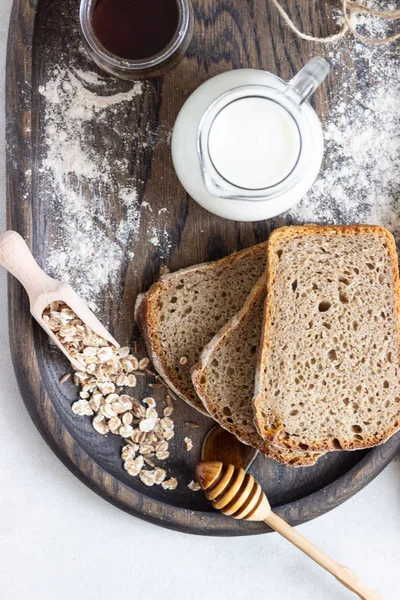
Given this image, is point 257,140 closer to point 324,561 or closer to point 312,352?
point 312,352

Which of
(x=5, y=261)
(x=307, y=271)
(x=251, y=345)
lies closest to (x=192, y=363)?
(x=251, y=345)

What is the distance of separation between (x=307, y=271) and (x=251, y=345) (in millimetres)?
163

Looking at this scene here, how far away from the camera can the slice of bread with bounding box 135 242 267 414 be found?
3.92ft

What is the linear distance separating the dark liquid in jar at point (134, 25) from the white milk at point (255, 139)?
25cm

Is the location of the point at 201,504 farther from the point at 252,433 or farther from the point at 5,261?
the point at 5,261

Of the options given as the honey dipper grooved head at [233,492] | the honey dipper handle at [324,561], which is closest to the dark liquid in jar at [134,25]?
the honey dipper grooved head at [233,492]

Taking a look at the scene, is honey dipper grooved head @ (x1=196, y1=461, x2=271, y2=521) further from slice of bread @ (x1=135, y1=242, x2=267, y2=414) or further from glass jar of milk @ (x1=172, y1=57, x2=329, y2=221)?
glass jar of milk @ (x1=172, y1=57, x2=329, y2=221)

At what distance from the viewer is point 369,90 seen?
126 centimetres

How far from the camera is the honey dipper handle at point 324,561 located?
120 cm

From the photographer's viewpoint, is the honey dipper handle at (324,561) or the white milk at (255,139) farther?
the honey dipper handle at (324,561)

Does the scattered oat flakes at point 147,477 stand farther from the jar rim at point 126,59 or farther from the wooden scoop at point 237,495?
the jar rim at point 126,59

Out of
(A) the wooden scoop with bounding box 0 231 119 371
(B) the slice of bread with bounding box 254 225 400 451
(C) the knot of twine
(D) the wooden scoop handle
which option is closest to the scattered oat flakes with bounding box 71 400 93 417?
(A) the wooden scoop with bounding box 0 231 119 371

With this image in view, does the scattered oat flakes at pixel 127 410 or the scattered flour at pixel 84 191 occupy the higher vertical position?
the scattered flour at pixel 84 191

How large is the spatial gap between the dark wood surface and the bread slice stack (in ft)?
0.34
